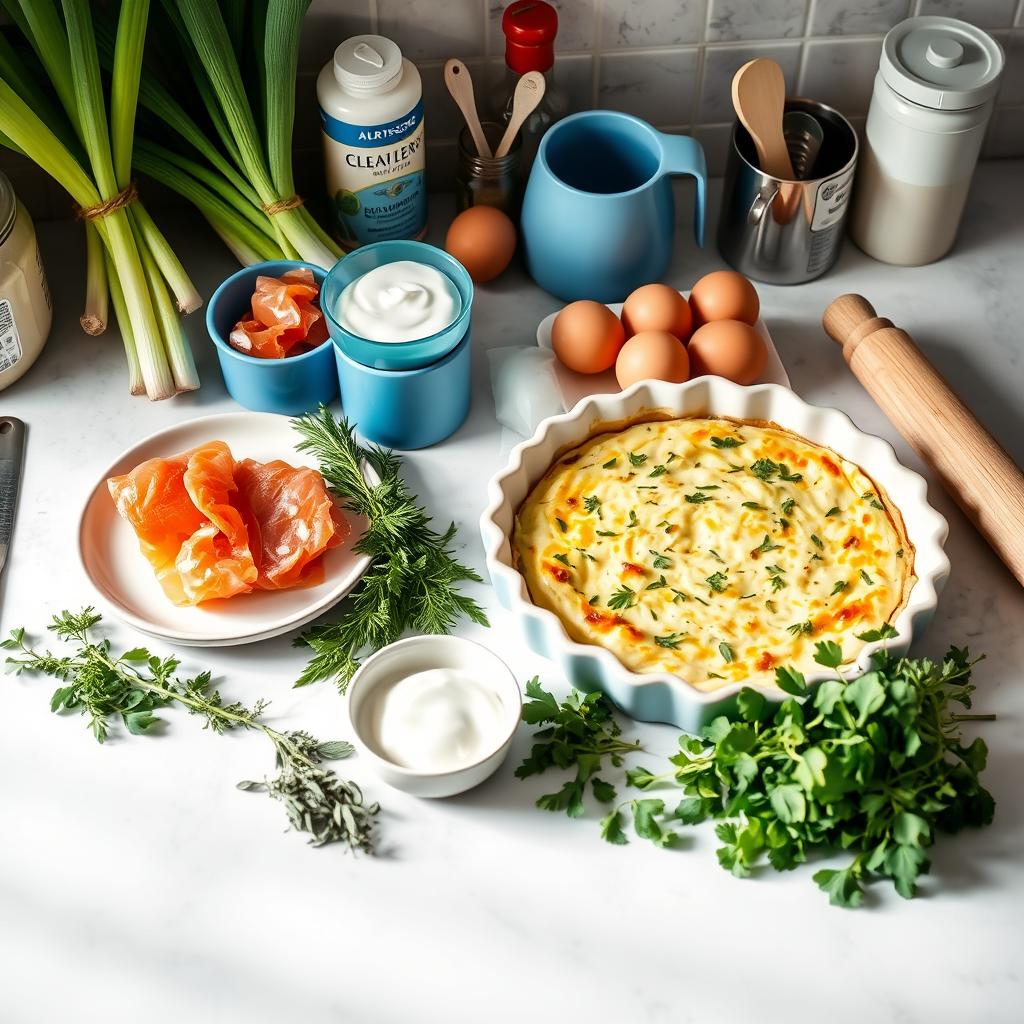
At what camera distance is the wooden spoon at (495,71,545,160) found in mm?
1518

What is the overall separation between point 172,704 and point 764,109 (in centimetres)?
102

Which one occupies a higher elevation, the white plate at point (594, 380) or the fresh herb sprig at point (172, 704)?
the white plate at point (594, 380)

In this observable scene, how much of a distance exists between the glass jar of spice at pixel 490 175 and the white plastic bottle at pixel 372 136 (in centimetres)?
6

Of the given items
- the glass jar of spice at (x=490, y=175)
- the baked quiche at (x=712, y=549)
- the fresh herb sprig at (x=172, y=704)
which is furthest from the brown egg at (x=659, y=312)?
the fresh herb sprig at (x=172, y=704)

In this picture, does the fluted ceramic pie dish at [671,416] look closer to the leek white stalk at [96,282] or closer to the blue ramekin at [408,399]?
the blue ramekin at [408,399]

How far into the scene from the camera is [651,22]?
1645mm

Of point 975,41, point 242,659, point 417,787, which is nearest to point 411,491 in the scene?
point 242,659

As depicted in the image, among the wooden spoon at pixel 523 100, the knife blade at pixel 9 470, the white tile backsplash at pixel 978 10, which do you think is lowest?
the knife blade at pixel 9 470

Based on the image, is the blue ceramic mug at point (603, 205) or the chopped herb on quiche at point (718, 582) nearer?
the chopped herb on quiche at point (718, 582)

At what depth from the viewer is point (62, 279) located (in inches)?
66.1

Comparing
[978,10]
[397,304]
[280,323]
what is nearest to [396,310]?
[397,304]

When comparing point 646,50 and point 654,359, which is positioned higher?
point 646,50

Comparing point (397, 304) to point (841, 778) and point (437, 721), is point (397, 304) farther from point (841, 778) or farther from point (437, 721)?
point (841, 778)

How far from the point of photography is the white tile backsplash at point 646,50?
1611 millimetres
